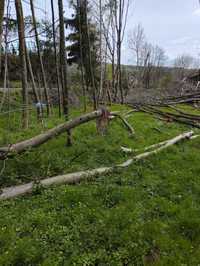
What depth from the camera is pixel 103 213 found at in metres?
3.90

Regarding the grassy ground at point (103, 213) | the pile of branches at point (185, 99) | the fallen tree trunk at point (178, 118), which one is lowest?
the grassy ground at point (103, 213)

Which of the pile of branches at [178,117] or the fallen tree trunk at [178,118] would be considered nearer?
the fallen tree trunk at [178,118]

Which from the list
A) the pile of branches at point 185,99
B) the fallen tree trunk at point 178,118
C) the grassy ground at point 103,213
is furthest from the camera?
the pile of branches at point 185,99

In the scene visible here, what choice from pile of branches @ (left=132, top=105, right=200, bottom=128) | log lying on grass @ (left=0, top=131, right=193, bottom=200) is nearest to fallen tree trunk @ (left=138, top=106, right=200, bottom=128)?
pile of branches @ (left=132, top=105, right=200, bottom=128)

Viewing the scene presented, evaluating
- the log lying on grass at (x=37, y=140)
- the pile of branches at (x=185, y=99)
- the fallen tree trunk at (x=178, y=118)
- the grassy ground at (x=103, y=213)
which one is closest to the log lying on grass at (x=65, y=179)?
the grassy ground at (x=103, y=213)

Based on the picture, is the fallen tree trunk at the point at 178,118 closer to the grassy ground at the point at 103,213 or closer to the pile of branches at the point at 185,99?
the pile of branches at the point at 185,99

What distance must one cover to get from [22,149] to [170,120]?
25.8 ft

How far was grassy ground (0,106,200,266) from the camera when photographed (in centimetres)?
310

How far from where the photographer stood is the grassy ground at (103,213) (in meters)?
3.10

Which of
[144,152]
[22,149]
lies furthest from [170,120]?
[22,149]

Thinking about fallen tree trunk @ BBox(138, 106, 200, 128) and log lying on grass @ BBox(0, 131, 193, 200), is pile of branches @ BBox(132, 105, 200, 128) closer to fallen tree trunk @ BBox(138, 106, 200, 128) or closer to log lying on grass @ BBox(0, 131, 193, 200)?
fallen tree trunk @ BBox(138, 106, 200, 128)

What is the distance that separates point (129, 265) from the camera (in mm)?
2975

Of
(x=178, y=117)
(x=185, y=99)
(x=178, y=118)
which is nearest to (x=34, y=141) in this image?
(x=178, y=118)

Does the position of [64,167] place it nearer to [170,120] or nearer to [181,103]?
[170,120]
